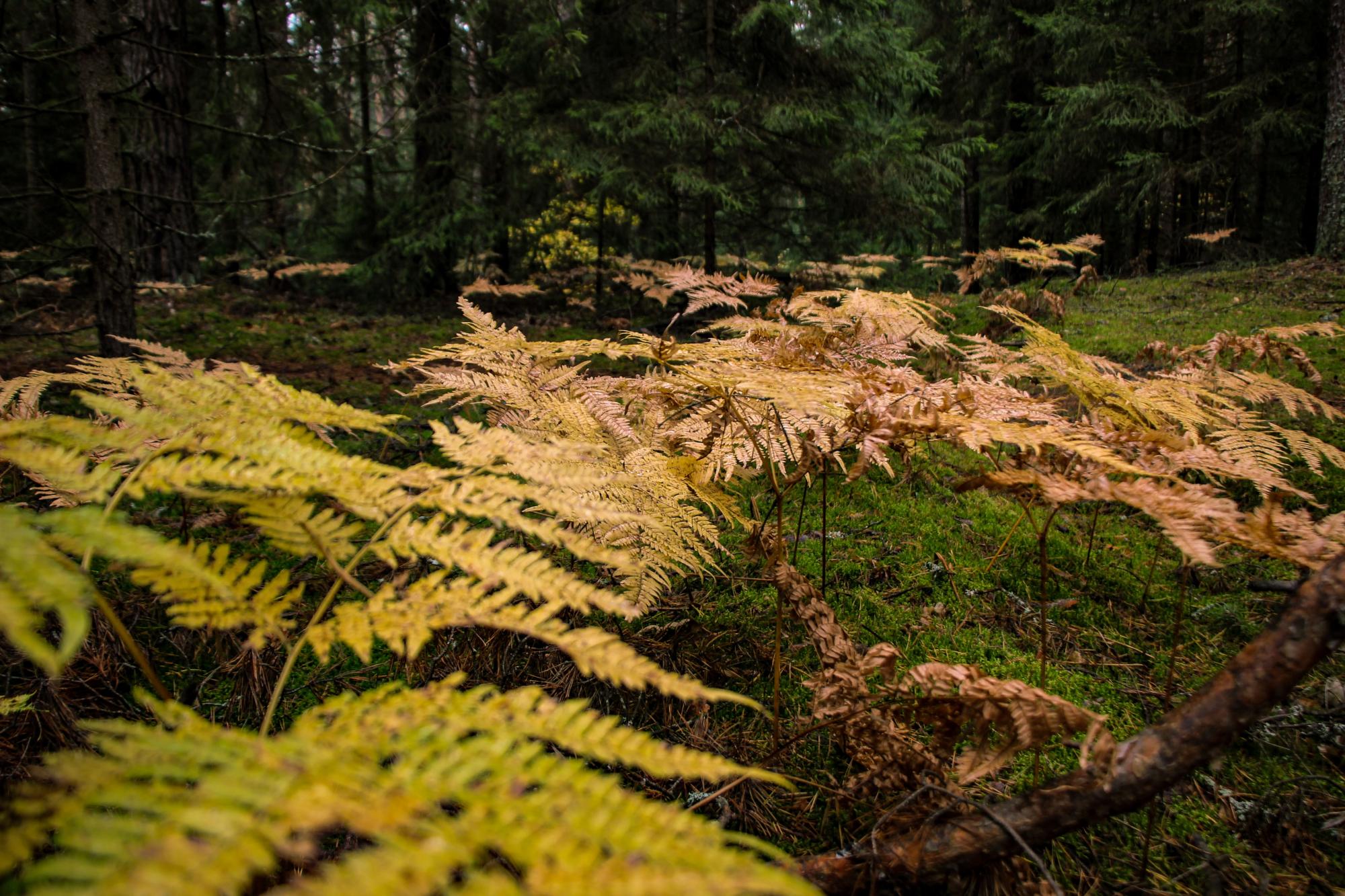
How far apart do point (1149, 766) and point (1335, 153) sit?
11753 millimetres

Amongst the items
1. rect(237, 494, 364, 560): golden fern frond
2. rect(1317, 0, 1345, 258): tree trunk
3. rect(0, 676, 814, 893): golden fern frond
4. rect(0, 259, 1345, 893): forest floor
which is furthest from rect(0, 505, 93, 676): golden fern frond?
rect(1317, 0, 1345, 258): tree trunk

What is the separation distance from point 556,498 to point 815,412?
814 mm

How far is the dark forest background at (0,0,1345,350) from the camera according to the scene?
730 centimetres

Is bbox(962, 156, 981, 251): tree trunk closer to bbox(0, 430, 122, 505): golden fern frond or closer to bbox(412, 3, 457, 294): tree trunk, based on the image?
bbox(412, 3, 457, 294): tree trunk

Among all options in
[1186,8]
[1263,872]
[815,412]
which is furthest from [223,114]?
[1186,8]

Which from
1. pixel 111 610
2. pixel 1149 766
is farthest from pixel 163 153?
pixel 1149 766

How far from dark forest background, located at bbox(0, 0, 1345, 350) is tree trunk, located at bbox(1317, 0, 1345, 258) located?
13 centimetres

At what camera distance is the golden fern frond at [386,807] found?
0.56 meters

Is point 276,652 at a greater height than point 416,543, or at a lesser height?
lesser

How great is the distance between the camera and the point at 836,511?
3.22 metres

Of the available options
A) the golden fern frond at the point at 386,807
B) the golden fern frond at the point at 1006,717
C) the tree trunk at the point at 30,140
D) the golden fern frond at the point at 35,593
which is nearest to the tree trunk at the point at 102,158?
the golden fern frond at the point at 35,593

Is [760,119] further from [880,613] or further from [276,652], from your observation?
[276,652]

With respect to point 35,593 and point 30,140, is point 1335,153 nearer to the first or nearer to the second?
point 35,593

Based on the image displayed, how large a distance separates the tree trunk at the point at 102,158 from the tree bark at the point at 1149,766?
4582mm
